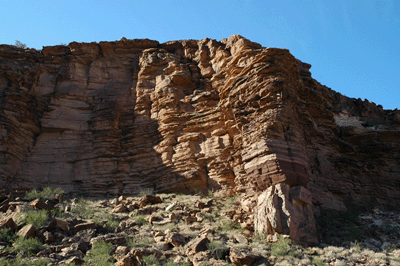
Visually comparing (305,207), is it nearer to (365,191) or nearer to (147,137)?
(365,191)

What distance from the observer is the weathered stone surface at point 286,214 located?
10648mm

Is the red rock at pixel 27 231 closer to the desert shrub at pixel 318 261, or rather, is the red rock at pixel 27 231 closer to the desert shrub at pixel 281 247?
the desert shrub at pixel 281 247

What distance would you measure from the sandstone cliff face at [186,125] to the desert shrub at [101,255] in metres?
6.09

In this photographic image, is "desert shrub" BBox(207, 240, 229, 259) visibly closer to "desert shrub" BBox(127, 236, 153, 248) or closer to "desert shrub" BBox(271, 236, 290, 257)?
"desert shrub" BBox(271, 236, 290, 257)

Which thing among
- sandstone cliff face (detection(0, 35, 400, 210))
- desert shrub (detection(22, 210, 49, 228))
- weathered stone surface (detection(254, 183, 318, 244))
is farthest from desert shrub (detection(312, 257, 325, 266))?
desert shrub (detection(22, 210, 49, 228))

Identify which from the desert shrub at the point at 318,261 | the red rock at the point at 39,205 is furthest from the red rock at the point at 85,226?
the desert shrub at the point at 318,261

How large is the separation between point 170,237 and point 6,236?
510cm

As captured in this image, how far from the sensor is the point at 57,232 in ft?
34.6

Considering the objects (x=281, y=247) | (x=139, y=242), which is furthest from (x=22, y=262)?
(x=281, y=247)

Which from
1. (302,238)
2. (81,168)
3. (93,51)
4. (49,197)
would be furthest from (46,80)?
(302,238)

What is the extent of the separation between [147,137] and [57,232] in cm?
994

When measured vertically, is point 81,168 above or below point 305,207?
above

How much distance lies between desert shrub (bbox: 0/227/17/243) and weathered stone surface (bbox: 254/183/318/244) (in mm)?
7905

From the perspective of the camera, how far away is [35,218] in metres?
10.9
